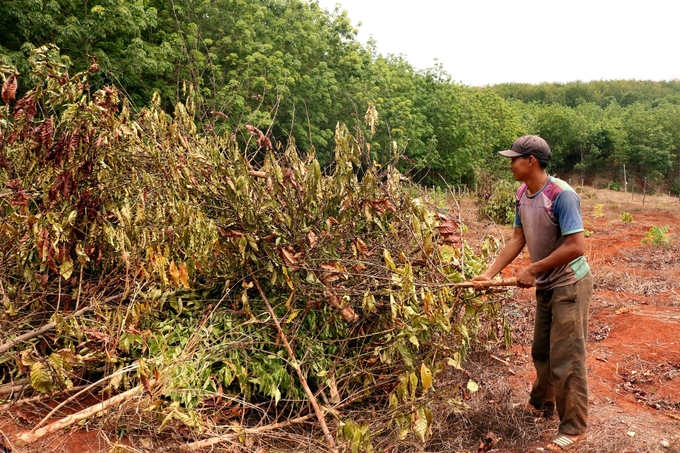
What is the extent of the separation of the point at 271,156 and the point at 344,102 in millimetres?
17622

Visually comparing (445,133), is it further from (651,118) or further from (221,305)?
(221,305)

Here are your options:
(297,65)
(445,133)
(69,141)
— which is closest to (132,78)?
(297,65)

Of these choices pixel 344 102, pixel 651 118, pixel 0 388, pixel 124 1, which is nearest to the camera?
pixel 0 388

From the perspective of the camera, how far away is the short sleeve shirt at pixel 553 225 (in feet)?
9.61

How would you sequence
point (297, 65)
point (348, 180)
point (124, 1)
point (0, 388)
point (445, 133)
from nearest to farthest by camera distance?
point (0, 388) < point (348, 180) < point (124, 1) < point (297, 65) < point (445, 133)

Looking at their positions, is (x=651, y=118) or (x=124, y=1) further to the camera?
(x=651, y=118)

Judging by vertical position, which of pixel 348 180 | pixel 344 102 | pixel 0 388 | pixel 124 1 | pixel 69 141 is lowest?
pixel 0 388

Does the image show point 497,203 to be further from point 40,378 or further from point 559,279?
point 40,378

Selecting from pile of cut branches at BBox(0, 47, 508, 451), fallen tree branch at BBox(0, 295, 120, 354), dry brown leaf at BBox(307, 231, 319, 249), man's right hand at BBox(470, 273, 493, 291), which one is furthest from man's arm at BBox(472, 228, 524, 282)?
fallen tree branch at BBox(0, 295, 120, 354)

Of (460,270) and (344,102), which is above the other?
(344,102)

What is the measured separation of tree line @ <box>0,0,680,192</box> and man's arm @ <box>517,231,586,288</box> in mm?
1030

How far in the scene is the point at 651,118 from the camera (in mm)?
43156

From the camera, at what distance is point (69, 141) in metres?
3.07

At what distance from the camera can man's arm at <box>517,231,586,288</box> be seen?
2.86 metres
